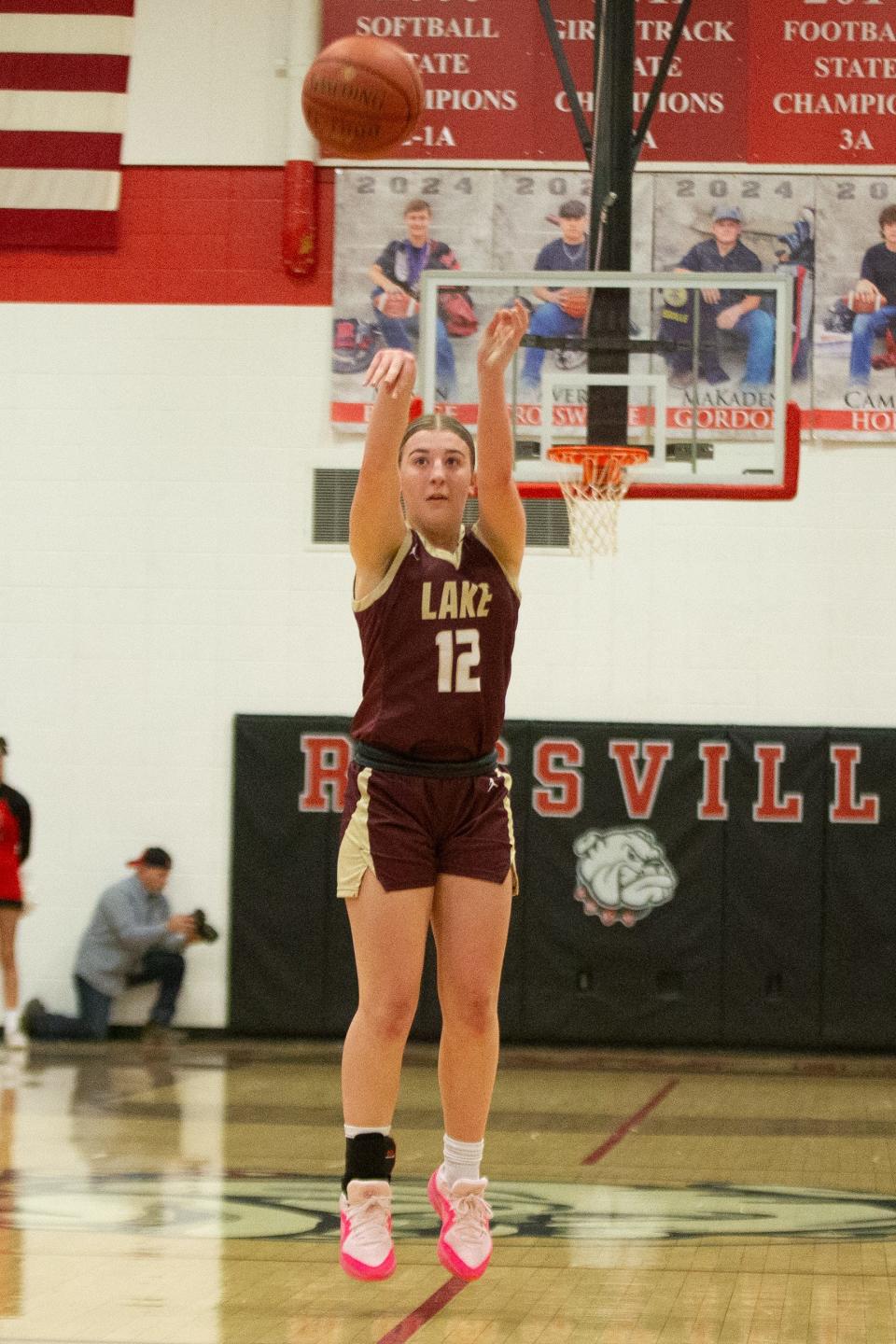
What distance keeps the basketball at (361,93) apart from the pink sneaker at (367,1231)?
11.5 feet

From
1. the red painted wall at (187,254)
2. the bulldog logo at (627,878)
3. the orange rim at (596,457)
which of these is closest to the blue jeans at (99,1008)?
the bulldog logo at (627,878)

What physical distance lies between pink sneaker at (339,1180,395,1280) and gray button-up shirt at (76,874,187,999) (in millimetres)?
7459

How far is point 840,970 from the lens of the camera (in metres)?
11.7

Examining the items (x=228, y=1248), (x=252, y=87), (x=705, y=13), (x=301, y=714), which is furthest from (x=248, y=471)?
(x=228, y=1248)

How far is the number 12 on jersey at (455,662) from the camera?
4.31m

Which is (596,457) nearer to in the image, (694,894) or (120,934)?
(694,894)

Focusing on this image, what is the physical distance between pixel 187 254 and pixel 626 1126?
6.70 metres

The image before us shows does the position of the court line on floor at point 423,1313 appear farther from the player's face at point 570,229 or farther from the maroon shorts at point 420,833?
the player's face at point 570,229

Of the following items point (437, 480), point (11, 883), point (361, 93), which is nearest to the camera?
point (437, 480)

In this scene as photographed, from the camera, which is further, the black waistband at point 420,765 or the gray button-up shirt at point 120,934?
the gray button-up shirt at point 120,934

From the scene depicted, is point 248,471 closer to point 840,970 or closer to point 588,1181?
point 840,970

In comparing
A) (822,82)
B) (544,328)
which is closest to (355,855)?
(544,328)

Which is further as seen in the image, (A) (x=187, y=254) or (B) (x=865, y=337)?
(A) (x=187, y=254)

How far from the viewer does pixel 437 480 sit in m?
4.40
